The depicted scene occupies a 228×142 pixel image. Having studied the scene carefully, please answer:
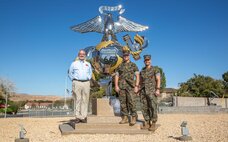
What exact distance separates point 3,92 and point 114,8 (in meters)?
31.0

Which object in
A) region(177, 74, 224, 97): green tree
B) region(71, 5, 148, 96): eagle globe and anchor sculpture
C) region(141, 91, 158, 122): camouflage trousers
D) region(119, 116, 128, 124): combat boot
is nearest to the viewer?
region(141, 91, 158, 122): camouflage trousers

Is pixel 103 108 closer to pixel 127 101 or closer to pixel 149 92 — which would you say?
pixel 127 101

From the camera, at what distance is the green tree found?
45281 mm

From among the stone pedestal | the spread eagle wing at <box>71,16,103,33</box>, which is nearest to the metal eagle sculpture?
the spread eagle wing at <box>71,16,103,33</box>

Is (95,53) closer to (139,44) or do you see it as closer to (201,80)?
(139,44)

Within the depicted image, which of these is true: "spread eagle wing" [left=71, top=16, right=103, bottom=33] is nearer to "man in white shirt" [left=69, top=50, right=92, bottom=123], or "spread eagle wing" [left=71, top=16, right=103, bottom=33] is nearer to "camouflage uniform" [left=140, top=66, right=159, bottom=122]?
"man in white shirt" [left=69, top=50, right=92, bottom=123]

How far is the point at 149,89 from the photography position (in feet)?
23.0

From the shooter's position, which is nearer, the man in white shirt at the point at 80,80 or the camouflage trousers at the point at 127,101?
the camouflage trousers at the point at 127,101

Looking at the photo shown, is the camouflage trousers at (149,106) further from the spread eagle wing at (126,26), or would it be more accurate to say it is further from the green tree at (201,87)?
the green tree at (201,87)

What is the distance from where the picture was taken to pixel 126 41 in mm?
10469

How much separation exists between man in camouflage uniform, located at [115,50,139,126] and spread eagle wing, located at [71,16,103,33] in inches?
146

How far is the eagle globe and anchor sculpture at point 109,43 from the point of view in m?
9.97

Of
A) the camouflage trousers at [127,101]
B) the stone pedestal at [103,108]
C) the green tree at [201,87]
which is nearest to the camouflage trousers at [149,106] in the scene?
the camouflage trousers at [127,101]

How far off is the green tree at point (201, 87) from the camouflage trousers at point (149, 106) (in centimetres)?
3830
